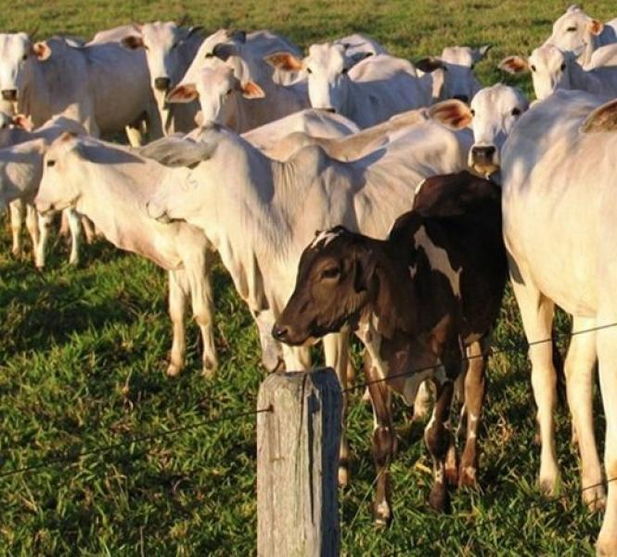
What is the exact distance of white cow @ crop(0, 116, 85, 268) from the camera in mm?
9391

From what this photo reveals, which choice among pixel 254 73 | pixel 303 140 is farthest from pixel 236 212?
pixel 254 73

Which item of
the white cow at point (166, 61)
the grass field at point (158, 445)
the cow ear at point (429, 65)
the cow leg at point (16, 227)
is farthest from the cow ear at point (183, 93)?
the cow ear at point (429, 65)

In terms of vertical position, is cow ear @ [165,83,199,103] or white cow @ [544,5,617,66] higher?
cow ear @ [165,83,199,103]

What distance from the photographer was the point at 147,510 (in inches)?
245

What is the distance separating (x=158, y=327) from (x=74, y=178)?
1.03 metres

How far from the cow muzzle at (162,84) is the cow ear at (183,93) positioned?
6.35 ft

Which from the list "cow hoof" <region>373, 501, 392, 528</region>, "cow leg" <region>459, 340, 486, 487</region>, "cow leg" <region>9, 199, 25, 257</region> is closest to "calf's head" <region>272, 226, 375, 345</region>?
"cow hoof" <region>373, 501, 392, 528</region>

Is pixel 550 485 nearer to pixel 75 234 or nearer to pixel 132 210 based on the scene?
pixel 132 210

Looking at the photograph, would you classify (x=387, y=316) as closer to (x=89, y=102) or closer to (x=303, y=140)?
(x=303, y=140)

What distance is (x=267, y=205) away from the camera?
6.95 m

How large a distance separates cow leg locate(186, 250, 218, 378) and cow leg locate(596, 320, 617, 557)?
3084mm

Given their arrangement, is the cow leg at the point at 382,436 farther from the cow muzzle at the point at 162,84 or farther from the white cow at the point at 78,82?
the cow muzzle at the point at 162,84

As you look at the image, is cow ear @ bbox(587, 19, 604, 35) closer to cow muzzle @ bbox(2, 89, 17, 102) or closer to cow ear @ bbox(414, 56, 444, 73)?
cow ear @ bbox(414, 56, 444, 73)

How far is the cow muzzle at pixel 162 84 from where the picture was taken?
12.4 meters
